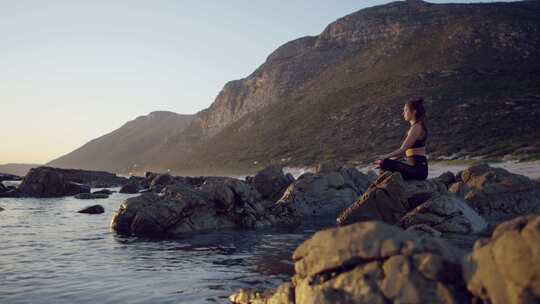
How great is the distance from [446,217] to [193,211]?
789cm

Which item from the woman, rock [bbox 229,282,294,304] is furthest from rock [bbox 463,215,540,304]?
the woman

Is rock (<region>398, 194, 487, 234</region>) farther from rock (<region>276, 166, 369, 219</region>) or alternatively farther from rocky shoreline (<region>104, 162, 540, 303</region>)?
rock (<region>276, 166, 369, 219</region>)

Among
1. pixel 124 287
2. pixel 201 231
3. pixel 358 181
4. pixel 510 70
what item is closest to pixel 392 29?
pixel 510 70

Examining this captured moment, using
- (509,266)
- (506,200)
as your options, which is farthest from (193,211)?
(509,266)

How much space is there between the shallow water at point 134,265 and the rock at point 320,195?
3.47m

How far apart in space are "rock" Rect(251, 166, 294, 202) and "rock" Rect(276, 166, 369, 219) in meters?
3.19

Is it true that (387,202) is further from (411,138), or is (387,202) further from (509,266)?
(509,266)

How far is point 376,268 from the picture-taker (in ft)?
14.9

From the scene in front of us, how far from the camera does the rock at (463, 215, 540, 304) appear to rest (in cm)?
373

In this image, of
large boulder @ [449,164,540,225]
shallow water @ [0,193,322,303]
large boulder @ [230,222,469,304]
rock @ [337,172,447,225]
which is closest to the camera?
large boulder @ [230,222,469,304]

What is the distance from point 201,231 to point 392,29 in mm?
83177

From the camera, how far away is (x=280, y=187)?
22.6 meters

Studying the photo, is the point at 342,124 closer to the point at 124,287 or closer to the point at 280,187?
the point at 280,187

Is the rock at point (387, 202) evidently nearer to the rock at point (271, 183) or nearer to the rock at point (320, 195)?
the rock at point (320, 195)
